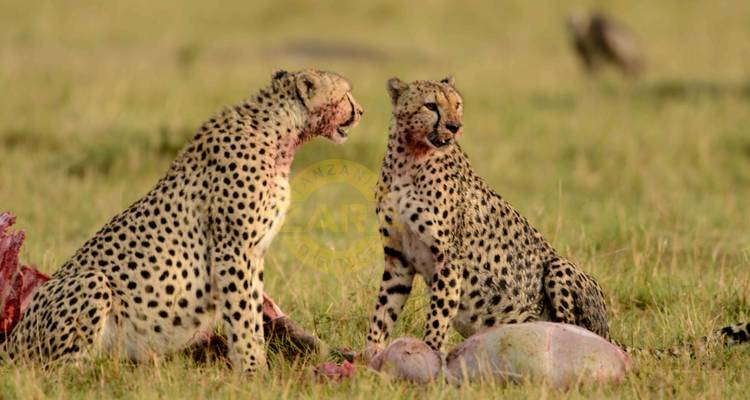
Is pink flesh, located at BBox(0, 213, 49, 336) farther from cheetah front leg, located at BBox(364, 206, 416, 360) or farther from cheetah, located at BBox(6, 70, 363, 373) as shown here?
cheetah front leg, located at BBox(364, 206, 416, 360)

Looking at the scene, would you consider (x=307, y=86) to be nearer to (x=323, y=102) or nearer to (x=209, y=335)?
(x=323, y=102)

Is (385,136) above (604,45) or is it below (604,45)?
below

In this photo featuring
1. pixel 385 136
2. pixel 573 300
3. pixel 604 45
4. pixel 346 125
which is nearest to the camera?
pixel 346 125

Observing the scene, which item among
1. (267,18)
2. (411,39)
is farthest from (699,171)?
(267,18)

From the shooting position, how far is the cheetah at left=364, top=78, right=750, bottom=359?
5.22 metres

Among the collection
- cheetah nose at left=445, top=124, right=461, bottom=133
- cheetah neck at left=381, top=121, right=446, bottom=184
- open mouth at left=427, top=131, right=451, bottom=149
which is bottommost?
cheetah neck at left=381, top=121, right=446, bottom=184

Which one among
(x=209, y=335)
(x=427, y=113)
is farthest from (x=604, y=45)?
(x=209, y=335)

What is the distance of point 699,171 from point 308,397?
692cm

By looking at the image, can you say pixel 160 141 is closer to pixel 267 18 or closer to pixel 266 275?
pixel 266 275

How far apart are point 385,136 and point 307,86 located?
598 centimetres

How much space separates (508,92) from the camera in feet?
48.0

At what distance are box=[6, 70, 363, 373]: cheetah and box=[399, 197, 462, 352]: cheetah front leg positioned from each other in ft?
1.42

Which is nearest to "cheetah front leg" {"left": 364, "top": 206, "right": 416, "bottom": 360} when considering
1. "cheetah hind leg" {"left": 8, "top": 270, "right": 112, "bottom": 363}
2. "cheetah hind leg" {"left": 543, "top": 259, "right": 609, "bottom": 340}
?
"cheetah hind leg" {"left": 543, "top": 259, "right": 609, "bottom": 340}

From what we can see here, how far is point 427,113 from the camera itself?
518 centimetres
